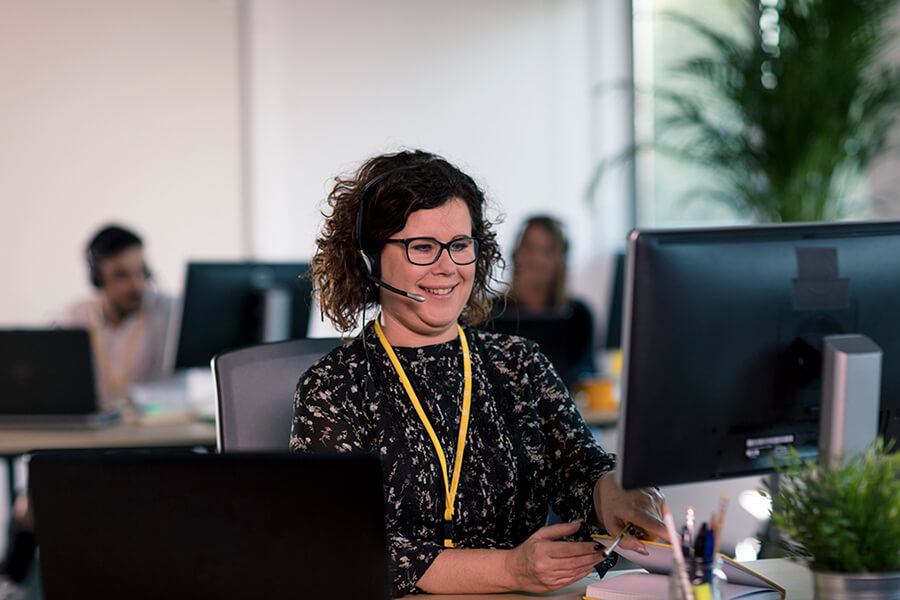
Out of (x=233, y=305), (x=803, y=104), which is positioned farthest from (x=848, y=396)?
(x=803, y=104)

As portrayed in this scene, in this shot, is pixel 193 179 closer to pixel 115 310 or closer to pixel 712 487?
pixel 115 310

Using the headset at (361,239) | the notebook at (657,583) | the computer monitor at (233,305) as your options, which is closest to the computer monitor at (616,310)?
the computer monitor at (233,305)

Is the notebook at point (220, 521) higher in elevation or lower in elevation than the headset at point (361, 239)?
lower

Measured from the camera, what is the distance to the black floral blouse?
1.58m

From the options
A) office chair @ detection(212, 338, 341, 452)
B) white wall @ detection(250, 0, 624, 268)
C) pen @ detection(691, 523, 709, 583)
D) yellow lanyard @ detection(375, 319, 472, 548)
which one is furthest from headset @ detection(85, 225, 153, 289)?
pen @ detection(691, 523, 709, 583)

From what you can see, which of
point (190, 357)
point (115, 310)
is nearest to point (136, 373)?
point (115, 310)

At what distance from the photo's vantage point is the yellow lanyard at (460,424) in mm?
1592

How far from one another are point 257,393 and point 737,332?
0.92 m

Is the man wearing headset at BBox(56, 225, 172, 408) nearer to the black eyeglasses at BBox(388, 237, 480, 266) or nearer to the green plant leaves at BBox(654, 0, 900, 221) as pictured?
the green plant leaves at BBox(654, 0, 900, 221)

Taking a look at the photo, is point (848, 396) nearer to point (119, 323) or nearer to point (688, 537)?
point (688, 537)

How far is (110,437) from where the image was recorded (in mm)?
2926

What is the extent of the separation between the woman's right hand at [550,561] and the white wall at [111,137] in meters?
3.68

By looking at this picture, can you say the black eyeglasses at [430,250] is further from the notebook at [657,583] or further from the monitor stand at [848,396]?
the monitor stand at [848,396]

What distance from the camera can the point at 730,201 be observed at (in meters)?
4.04
